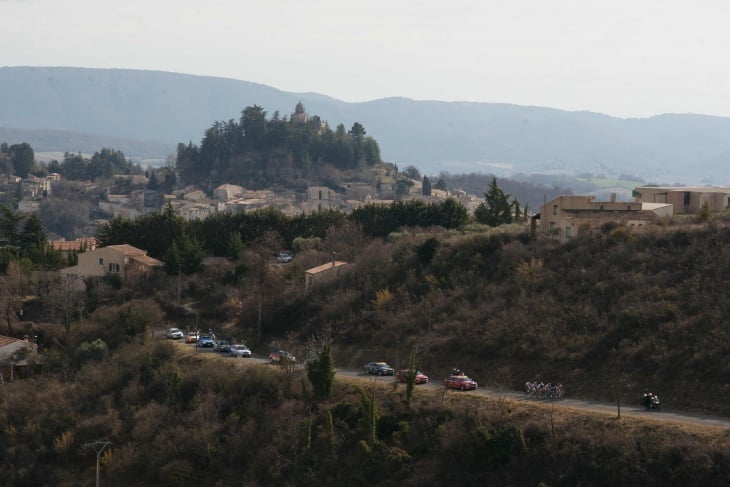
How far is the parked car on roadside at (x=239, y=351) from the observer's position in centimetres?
4047

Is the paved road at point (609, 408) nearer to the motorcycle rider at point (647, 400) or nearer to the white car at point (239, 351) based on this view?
the motorcycle rider at point (647, 400)

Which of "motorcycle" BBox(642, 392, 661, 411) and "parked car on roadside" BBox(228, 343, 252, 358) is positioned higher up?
"motorcycle" BBox(642, 392, 661, 411)

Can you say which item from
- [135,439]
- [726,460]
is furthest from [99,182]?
[726,460]

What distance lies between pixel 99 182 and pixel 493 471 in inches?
6209

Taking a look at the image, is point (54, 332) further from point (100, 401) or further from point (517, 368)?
point (517, 368)

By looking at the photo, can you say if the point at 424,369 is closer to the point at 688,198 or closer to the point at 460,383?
the point at 460,383

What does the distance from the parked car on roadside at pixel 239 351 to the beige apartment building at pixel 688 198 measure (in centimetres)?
2366

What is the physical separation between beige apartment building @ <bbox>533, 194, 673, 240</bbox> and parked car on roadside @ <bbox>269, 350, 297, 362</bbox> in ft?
44.9

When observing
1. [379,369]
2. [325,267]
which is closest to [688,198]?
[325,267]

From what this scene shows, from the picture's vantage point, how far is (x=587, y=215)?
47.2 m

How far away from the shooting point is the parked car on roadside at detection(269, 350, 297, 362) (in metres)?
36.3

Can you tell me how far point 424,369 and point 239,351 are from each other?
8123mm

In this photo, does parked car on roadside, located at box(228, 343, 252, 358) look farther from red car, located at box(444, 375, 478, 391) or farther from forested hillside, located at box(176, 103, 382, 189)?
forested hillside, located at box(176, 103, 382, 189)

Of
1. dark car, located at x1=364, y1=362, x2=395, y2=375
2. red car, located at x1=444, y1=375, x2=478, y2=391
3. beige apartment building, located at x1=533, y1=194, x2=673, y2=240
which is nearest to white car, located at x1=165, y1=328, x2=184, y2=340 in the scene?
dark car, located at x1=364, y1=362, x2=395, y2=375
